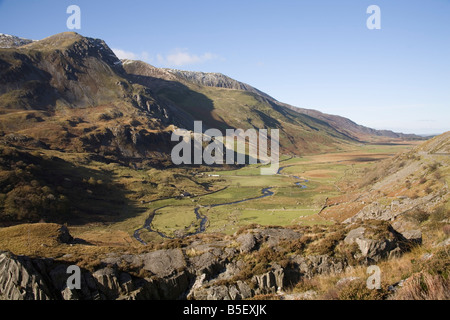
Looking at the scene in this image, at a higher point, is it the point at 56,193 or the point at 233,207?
the point at 56,193

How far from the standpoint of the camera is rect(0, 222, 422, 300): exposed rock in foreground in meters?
15.8

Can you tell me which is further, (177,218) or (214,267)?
(177,218)

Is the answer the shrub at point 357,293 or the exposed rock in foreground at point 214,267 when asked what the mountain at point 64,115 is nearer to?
the exposed rock in foreground at point 214,267

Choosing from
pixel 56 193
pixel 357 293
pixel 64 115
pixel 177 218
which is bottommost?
pixel 177 218

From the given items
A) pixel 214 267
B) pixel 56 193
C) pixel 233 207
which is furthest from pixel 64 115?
pixel 214 267

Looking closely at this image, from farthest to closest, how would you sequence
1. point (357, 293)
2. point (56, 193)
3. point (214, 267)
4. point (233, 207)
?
point (233, 207) → point (56, 193) → point (214, 267) → point (357, 293)

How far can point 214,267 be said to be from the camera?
19844 mm

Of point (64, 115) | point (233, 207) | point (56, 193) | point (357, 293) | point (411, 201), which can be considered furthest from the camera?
point (64, 115)

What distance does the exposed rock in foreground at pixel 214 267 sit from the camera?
622 inches

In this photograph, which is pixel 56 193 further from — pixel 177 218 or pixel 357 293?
pixel 357 293

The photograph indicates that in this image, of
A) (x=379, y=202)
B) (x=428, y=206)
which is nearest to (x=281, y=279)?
(x=428, y=206)

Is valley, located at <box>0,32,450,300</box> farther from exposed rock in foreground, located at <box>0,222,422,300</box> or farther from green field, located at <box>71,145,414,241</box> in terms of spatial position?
green field, located at <box>71,145,414,241</box>

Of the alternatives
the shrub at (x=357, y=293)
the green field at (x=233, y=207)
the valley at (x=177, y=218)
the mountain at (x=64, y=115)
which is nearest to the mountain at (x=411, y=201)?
the valley at (x=177, y=218)

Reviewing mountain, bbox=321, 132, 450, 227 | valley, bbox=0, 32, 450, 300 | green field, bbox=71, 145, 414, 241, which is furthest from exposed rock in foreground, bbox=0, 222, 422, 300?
green field, bbox=71, 145, 414, 241
